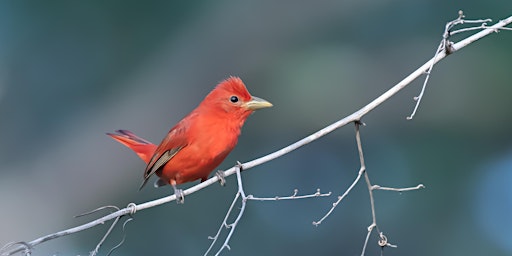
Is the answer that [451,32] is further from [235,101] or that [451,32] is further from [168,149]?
[168,149]

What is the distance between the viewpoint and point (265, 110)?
8.91 m

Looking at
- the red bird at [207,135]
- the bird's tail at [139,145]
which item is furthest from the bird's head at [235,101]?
the bird's tail at [139,145]

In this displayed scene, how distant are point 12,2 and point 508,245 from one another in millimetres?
5881

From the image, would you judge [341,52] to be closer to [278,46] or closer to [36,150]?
→ [278,46]

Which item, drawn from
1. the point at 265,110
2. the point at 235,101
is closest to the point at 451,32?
the point at 235,101

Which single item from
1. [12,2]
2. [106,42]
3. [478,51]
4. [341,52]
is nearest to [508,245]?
[478,51]

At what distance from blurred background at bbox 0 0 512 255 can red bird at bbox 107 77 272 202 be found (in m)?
3.71

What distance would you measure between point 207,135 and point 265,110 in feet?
14.6

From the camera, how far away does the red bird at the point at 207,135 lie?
4.44 metres

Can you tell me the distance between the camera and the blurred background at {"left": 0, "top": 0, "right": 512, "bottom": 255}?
340 inches

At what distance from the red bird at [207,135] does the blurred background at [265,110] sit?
371 centimetres

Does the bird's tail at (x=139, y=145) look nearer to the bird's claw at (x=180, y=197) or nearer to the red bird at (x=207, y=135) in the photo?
the red bird at (x=207, y=135)

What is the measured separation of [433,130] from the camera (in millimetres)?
9453

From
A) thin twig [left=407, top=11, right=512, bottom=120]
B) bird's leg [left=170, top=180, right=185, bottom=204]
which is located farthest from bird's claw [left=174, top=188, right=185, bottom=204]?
thin twig [left=407, top=11, right=512, bottom=120]
